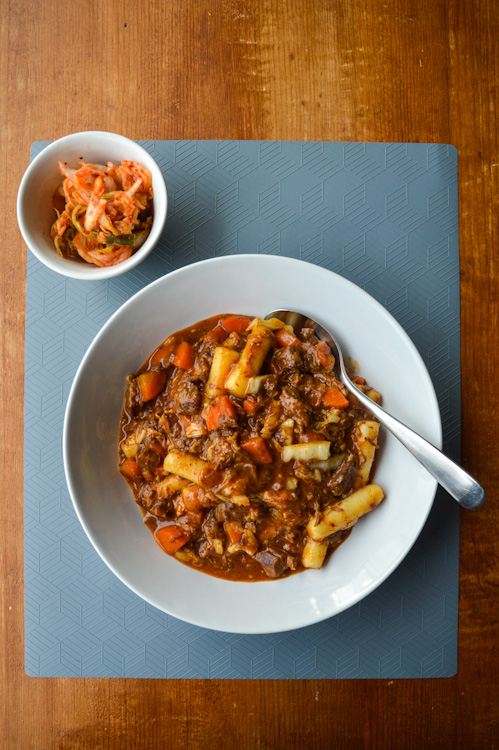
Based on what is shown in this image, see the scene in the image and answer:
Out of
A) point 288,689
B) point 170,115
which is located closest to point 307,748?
point 288,689

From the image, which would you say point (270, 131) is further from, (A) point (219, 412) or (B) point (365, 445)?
(B) point (365, 445)

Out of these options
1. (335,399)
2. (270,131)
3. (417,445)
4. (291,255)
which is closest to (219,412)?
(335,399)

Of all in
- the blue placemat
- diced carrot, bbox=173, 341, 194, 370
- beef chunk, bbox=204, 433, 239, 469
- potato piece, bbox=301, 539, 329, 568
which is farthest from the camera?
the blue placemat

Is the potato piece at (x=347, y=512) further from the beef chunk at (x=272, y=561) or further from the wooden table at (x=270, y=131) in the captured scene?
the wooden table at (x=270, y=131)

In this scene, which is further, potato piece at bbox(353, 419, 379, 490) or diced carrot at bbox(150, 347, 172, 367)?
diced carrot at bbox(150, 347, 172, 367)

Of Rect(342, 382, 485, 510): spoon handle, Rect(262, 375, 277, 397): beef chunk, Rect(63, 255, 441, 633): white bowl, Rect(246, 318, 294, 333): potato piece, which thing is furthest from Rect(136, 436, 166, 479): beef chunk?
Rect(342, 382, 485, 510): spoon handle

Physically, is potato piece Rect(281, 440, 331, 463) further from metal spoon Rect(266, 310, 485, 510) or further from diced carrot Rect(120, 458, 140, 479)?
diced carrot Rect(120, 458, 140, 479)

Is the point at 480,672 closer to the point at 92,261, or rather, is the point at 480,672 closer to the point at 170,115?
the point at 92,261
